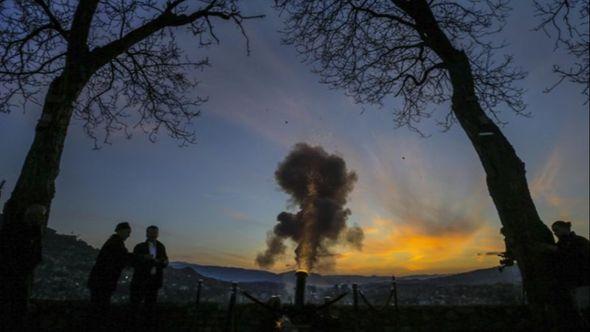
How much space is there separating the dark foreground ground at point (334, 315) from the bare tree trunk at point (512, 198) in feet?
11.4

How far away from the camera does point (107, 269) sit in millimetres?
6359

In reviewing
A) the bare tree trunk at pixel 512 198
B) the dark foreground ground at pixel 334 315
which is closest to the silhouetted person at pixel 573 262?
the bare tree trunk at pixel 512 198

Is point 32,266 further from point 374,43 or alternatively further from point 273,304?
point 374,43

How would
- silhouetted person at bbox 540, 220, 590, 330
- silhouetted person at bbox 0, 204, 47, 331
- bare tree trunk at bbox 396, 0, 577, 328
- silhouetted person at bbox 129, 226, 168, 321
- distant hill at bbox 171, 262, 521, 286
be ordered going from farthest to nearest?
distant hill at bbox 171, 262, 521, 286, silhouetted person at bbox 129, 226, 168, 321, silhouetted person at bbox 0, 204, 47, 331, bare tree trunk at bbox 396, 0, 577, 328, silhouetted person at bbox 540, 220, 590, 330

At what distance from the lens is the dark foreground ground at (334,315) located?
6.86 m

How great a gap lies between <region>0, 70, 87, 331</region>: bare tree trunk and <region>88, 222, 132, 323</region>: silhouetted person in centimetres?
115

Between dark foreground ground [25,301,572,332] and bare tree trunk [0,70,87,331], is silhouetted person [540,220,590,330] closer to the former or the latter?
dark foreground ground [25,301,572,332]

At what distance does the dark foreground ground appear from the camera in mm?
6863

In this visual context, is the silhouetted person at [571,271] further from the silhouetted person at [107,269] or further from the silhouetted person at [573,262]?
the silhouetted person at [107,269]

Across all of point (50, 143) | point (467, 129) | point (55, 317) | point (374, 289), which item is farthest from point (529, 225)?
point (374, 289)

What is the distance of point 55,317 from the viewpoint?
683 cm

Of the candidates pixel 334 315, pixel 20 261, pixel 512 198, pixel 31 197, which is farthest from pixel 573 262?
pixel 31 197

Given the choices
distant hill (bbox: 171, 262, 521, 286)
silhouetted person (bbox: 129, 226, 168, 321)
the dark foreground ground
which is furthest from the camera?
distant hill (bbox: 171, 262, 521, 286)

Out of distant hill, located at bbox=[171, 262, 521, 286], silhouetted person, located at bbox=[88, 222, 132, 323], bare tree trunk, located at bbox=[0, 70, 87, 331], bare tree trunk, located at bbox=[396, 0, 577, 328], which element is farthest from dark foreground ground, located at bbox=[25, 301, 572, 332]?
distant hill, located at bbox=[171, 262, 521, 286]
